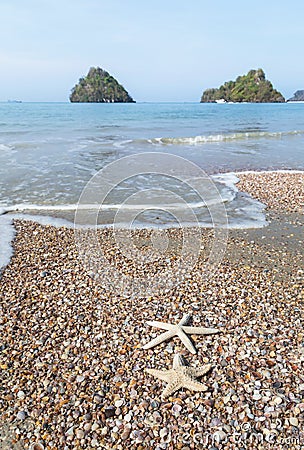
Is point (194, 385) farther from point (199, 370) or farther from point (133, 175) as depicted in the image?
point (133, 175)

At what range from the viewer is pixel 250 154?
21.5 meters

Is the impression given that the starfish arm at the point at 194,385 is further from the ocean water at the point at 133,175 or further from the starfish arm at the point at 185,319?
the ocean water at the point at 133,175

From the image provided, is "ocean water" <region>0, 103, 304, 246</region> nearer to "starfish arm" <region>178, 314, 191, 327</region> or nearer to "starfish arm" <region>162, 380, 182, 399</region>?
"starfish arm" <region>178, 314, 191, 327</region>

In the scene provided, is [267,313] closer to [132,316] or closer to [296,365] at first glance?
[296,365]

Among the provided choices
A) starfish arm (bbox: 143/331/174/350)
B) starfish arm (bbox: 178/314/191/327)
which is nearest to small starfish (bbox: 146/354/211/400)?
starfish arm (bbox: 143/331/174/350)

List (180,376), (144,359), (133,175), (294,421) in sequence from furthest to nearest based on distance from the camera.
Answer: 1. (133,175)
2. (144,359)
3. (180,376)
4. (294,421)

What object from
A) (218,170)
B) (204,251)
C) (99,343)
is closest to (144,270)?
(204,251)

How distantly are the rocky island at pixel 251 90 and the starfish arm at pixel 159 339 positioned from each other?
157039 mm

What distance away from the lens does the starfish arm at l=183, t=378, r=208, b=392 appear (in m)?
3.72

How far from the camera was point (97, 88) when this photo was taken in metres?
147

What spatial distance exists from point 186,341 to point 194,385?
0.70 m

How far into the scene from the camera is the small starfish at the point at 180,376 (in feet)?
12.2

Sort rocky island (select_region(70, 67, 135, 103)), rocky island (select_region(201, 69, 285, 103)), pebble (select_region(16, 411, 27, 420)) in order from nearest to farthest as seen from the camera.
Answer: pebble (select_region(16, 411, 27, 420)) → rocky island (select_region(70, 67, 135, 103)) → rocky island (select_region(201, 69, 285, 103))

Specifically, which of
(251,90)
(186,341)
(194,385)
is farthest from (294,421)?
(251,90)
